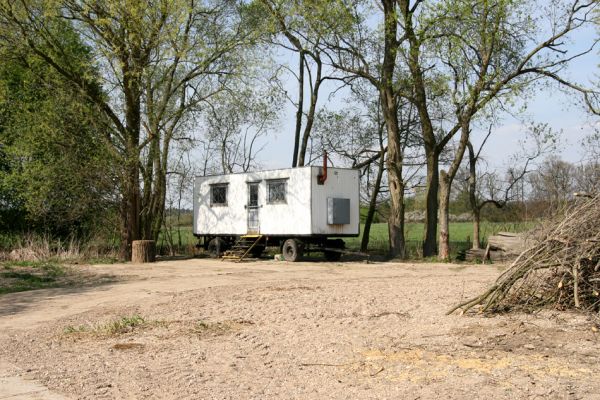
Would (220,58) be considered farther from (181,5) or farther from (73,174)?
(73,174)

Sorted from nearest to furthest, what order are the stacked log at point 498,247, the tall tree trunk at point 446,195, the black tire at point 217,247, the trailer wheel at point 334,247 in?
the stacked log at point 498,247, the tall tree trunk at point 446,195, the trailer wheel at point 334,247, the black tire at point 217,247

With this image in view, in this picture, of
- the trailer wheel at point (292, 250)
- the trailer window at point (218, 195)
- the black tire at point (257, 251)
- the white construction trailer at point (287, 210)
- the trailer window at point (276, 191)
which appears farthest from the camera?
the trailer window at point (218, 195)

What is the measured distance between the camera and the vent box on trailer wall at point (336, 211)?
74.9ft

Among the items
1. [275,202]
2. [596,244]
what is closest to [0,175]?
[275,202]

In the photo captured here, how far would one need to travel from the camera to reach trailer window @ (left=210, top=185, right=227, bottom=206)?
2595 cm

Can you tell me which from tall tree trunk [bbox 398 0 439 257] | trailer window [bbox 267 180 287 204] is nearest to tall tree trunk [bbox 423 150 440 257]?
tall tree trunk [bbox 398 0 439 257]

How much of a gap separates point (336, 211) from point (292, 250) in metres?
2.03

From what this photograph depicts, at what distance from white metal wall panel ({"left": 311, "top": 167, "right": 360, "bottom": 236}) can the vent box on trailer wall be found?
138 mm

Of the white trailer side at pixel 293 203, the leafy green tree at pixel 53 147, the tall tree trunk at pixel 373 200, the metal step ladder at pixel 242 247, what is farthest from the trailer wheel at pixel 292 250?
the tall tree trunk at pixel 373 200

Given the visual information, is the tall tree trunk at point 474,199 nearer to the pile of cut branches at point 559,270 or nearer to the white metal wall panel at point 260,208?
the white metal wall panel at point 260,208

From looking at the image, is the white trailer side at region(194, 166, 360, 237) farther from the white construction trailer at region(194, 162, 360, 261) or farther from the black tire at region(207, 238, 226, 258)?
the black tire at region(207, 238, 226, 258)

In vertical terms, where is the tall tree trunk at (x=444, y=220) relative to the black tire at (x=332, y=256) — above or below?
above

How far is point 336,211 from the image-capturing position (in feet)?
75.0

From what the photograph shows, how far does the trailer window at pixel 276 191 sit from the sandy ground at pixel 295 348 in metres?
11.2
